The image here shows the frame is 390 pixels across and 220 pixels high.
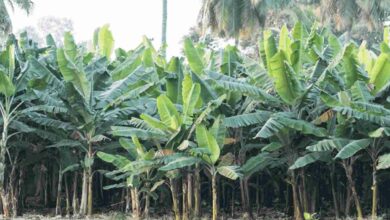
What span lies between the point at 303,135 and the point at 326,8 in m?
15.2

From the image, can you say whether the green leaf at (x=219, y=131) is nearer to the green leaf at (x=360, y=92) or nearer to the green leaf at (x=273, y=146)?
the green leaf at (x=273, y=146)

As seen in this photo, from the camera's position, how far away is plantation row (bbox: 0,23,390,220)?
31.8ft

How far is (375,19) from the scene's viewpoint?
77.5 ft

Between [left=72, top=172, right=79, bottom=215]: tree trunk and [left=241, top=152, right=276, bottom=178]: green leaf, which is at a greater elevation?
[left=241, top=152, right=276, bottom=178]: green leaf

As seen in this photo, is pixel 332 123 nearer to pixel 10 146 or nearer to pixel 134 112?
pixel 134 112

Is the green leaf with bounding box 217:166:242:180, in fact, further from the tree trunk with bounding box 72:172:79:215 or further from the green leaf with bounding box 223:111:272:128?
the tree trunk with bounding box 72:172:79:215

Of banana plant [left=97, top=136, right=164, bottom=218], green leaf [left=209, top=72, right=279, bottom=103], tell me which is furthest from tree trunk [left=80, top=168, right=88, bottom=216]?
green leaf [left=209, top=72, right=279, bottom=103]

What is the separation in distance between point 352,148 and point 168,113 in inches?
133

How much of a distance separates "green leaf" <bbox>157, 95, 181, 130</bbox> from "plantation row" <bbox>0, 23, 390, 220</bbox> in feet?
0.08

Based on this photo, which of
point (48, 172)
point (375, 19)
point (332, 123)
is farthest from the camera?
point (375, 19)

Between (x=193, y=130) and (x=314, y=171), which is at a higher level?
(x=193, y=130)

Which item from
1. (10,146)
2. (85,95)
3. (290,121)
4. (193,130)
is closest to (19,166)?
(10,146)

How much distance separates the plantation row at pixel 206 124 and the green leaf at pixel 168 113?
3 centimetres

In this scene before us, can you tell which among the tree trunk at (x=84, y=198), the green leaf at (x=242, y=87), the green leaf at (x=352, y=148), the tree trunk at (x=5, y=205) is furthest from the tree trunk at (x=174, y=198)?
the tree trunk at (x=5, y=205)
